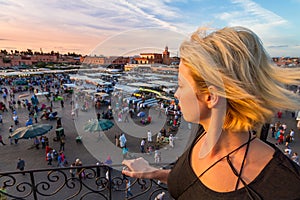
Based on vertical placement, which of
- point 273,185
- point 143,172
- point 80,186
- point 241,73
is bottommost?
point 80,186

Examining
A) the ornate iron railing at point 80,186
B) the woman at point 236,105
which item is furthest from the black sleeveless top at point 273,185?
the ornate iron railing at point 80,186

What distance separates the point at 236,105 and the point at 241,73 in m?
0.13

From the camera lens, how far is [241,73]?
0.71 m

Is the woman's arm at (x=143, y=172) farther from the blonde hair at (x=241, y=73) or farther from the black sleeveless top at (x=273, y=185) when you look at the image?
the blonde hair at (x=241, y=73)

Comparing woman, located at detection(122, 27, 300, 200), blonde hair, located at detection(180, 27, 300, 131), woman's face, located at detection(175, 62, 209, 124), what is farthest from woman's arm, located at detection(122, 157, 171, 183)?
blonde hair, located at detection(180, 27, 300, 131)

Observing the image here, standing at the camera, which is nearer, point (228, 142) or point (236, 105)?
point (236, 105)

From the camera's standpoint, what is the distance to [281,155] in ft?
2.58

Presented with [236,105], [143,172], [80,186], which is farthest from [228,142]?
[80,186]

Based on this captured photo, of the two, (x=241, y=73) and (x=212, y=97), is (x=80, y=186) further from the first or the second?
(x=241, y=73)

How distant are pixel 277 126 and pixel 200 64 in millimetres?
13952

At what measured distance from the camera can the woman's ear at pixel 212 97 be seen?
29.0 inches

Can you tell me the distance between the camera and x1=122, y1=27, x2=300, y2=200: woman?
0.71 m

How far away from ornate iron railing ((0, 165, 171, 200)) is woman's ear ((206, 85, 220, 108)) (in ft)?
4.16

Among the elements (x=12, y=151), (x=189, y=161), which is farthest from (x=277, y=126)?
(x=12, y=151)
